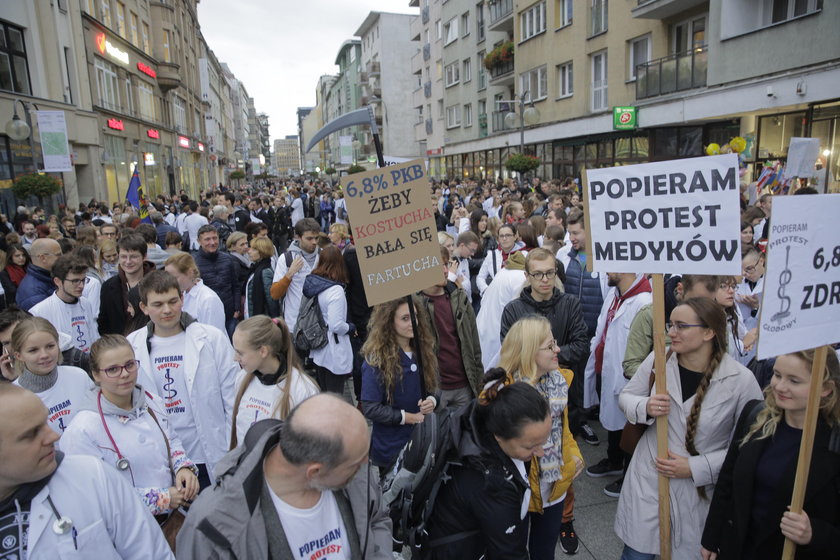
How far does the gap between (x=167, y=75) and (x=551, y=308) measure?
38.3 metres

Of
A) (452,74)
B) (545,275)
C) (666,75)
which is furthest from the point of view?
(452,74)

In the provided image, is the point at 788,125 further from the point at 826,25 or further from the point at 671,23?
the point at 671,23

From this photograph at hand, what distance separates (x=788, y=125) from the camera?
48.3 feet

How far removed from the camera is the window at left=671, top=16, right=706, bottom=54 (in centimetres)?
1705

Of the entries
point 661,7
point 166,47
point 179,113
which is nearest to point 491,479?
point 661,7

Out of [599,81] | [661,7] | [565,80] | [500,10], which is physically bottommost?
[599,81]

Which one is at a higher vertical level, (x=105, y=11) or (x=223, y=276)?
(x=105, y=11)

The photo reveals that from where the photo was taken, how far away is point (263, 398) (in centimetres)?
331

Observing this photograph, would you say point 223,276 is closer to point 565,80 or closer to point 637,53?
point 637,53

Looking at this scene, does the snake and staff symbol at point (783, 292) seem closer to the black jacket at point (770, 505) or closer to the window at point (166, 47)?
the black jacket at point (770, 505)

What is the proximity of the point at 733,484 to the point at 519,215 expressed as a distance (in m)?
7.34

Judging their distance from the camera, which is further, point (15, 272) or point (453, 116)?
point (453, 116)

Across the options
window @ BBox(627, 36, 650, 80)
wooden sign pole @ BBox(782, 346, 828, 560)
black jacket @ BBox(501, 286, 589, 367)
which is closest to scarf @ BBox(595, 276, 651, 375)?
black jacket @ BBox(501, 286, 589, 367)

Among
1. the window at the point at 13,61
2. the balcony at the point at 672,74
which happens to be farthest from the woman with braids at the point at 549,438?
the window at the point at 13,61
